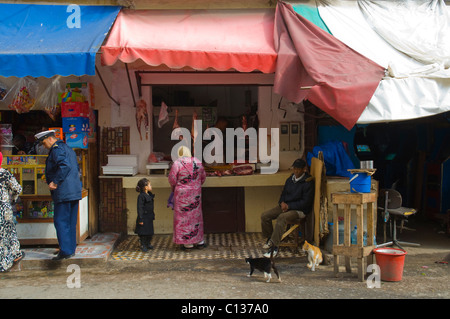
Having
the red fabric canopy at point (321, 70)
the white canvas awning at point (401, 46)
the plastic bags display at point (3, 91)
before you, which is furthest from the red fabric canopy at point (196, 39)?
the plastic bags display at point (3, 91)

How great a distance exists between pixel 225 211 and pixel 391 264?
3.45m

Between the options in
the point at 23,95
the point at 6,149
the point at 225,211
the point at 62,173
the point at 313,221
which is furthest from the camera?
the point at 225,211

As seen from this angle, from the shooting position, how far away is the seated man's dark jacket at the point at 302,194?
671 cm

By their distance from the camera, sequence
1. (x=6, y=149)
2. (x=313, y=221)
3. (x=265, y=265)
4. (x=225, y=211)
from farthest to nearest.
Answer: (x=225, y=211) → (x=6, y=149) → (x=313, y=221) → (x=265, y=265)

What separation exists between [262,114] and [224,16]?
78.1 inches

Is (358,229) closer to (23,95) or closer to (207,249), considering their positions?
(207,249)

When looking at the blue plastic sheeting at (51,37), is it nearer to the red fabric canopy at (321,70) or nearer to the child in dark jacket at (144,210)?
the child in dark jacket at (144,210)

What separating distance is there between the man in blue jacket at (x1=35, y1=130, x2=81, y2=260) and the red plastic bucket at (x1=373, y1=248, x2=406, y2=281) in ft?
14.1

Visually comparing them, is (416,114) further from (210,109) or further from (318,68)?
(210,109)

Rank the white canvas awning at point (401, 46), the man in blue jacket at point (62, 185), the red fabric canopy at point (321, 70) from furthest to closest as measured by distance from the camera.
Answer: the man in blue jacket at point (62, 185) < the white canvas awning at point (401, 46) < the red fabric canopy at point (321, 70)

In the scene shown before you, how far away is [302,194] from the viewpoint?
266 inches

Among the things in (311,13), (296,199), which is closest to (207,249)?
(296,199)

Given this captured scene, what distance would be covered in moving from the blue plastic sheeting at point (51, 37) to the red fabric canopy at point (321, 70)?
2663 millimetres

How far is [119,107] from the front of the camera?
797 centimetres
